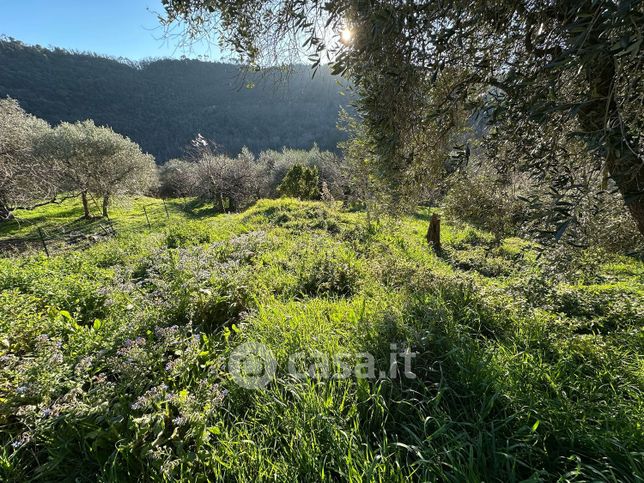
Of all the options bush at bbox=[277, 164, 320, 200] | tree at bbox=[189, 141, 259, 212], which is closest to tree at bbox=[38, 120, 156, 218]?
tree at bbox=[189, 141, 259, 212]

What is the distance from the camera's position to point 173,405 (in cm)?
234

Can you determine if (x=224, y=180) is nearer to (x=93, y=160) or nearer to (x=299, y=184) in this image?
(x=299, y=184)

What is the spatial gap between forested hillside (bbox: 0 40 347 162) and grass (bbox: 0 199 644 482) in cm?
5999

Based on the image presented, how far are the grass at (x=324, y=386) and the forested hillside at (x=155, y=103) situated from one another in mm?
59993

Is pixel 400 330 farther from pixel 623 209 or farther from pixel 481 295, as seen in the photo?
pixel 623 209

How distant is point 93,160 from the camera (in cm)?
2089

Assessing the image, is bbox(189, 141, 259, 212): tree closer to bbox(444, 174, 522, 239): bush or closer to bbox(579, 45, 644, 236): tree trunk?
bbox(444, 174, 522, 239): bush

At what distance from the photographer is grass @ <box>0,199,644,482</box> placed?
200 cm

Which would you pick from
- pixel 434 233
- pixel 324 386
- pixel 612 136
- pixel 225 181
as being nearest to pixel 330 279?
pixel 324 386

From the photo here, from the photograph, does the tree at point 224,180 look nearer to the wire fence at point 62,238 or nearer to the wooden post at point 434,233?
the wire fence at point 62,238

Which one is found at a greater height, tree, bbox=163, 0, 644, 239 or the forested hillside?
the forested hillside

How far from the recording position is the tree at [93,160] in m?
19.5

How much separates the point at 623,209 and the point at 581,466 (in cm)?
265

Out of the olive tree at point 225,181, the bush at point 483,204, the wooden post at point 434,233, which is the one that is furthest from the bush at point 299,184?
the bush at point 483,204
